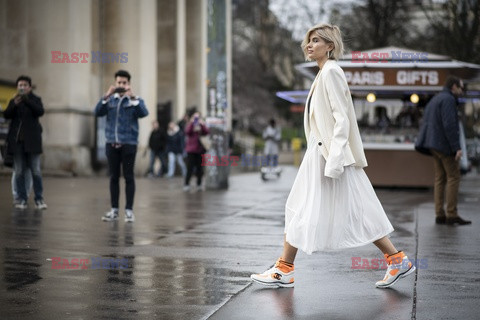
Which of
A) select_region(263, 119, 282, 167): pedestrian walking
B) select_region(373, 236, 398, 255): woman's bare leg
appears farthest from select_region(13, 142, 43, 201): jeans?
select_region(263, 119, 282, 167): pedestrian walking

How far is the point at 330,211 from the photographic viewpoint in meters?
6.14

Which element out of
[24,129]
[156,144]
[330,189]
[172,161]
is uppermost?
[24,129]

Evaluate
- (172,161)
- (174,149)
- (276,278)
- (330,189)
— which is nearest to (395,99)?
(174,149)

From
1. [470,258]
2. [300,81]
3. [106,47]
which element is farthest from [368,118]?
[300,81]

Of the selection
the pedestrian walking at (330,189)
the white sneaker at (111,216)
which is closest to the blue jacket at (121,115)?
the white sneaker at (111,216)

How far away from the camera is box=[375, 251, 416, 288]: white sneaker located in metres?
6.20

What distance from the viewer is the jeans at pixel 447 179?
10805 mm

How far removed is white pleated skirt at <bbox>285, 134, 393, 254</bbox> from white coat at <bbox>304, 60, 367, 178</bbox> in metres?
0.09

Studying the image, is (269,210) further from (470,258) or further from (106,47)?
(106,47)

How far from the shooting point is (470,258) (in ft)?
25.9

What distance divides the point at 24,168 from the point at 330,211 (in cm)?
731

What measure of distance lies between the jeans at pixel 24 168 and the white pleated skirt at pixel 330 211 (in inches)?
273

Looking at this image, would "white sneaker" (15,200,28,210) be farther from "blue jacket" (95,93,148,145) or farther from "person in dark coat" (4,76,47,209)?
"blue jacket" (95,93,148,145)

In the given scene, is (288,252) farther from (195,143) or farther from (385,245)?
(195,143)
